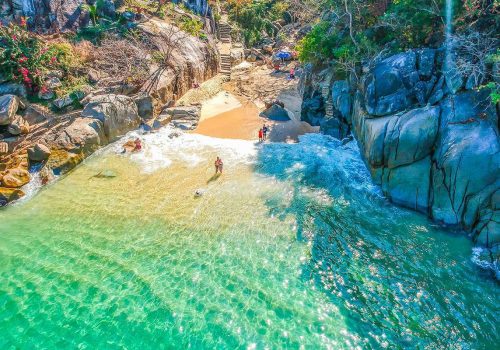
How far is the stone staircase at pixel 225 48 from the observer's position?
34.8 meters

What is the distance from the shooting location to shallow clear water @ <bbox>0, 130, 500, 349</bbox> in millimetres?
9719

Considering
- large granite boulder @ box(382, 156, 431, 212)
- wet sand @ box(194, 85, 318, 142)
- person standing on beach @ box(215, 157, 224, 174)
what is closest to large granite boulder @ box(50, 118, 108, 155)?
wet sand @ box(194, 85, 318, 142)

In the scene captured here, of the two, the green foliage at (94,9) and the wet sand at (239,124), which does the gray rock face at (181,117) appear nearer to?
the wet sand at (239,124)

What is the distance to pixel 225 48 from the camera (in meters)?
37.4

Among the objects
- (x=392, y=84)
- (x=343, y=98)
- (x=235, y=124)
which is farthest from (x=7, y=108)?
(x=392, y=84)

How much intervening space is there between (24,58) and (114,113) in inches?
262

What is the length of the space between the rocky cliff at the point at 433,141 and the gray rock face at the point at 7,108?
2153 centimetres

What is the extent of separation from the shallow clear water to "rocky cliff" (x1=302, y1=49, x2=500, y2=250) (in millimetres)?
1049

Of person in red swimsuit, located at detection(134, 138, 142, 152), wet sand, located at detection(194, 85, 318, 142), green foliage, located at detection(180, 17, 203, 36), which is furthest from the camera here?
green foliage, located at detection(180, 17, 203, 36)

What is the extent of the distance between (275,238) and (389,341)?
5665mm

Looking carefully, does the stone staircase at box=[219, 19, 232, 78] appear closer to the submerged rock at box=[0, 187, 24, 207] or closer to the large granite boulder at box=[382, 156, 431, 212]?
the submerged rock at box=[0, 187, 24, 207]

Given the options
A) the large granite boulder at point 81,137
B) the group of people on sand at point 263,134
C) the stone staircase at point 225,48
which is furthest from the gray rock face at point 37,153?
the stone staircase at point 225,48

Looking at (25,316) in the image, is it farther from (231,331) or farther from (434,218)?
(434,218)

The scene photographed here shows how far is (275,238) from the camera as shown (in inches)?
525
